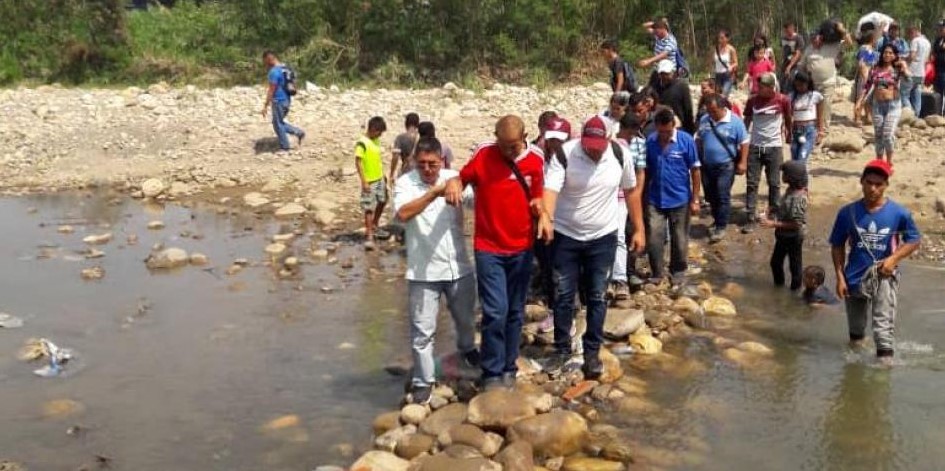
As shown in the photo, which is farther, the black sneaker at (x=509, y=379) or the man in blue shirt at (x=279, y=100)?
the man in blue shirt at (x=279, y=100)

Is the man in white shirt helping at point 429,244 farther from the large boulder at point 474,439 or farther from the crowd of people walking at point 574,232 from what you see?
the large boulder at point 474,439

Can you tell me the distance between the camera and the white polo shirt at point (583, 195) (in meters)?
6.21

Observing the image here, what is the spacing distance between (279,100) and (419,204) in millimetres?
10276

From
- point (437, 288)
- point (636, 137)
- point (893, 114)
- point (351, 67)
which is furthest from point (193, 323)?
point (351, 67)

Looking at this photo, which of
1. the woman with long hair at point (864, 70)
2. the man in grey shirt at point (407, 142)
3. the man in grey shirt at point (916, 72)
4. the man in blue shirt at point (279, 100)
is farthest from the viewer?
the man in blue shirt at point (279, 100)

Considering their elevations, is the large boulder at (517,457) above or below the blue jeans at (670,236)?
below

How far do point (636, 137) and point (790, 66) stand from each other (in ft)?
24.6

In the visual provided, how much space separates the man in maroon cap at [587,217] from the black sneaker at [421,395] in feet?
3.39

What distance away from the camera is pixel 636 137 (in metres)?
8.23

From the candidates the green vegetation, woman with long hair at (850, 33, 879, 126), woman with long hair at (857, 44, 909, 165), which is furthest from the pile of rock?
the green vegetation

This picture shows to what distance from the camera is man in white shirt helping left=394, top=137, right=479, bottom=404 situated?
19.1ft

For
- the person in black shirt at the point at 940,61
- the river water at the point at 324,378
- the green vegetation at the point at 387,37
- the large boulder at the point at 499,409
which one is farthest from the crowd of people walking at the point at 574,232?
the green vegetation at the point at 387,37

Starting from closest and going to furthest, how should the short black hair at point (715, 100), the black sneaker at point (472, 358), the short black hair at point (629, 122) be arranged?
the black sneaker at point (472, 358) → the short black hair at point (629, 122) → the short black hair at point (715, 100)

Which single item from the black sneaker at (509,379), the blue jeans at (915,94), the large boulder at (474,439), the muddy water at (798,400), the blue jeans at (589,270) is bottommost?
the muddy water at (798,400)
